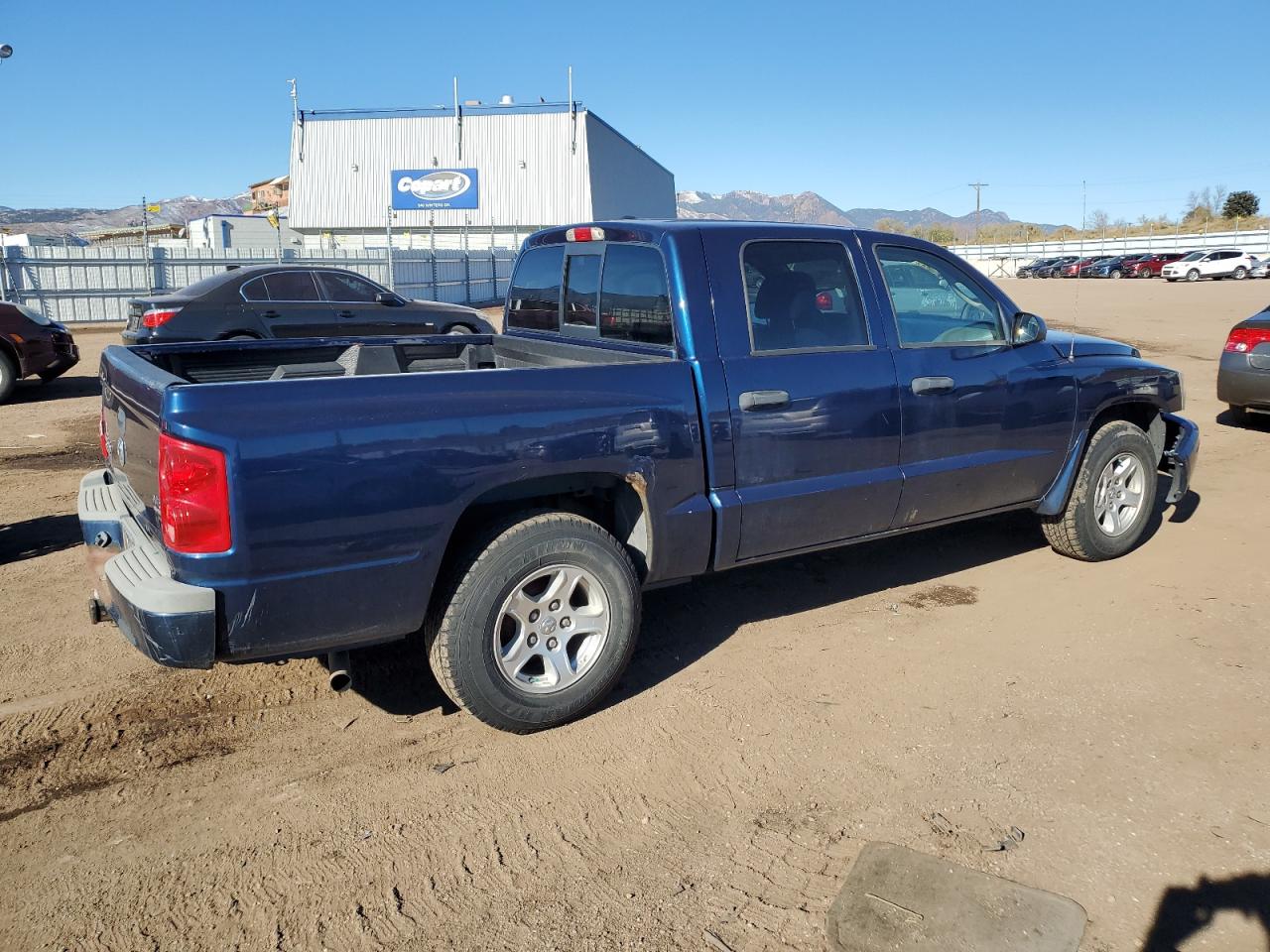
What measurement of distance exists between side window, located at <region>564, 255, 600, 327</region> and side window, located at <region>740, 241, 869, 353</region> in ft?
2.60

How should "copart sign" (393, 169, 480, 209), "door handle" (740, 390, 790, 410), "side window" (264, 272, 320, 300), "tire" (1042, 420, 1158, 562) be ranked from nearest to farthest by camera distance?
"door handle" (740, 390, 790, 410)
"tire" (1042, 420, 1158, 562)
"side window" (264, 272, 320, 300)
"copart sign" (393, 169, 480, 209)

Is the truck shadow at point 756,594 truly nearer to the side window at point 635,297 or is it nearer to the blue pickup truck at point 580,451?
the blue pickup truck at point 580,451

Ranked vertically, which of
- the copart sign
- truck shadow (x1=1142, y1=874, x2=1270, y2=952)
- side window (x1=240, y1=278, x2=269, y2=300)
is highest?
the copart sign

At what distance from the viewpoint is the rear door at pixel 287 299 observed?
1381 centimetres

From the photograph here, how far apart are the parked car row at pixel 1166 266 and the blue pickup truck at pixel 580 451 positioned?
32170 mm

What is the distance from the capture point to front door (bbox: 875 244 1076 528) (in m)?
4.61

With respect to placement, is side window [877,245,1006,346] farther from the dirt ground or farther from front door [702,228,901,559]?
the dirt ground

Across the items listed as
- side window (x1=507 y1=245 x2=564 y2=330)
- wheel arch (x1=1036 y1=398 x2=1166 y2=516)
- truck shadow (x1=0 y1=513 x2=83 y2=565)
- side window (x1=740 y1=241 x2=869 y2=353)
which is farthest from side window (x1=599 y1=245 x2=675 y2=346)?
truck shadow (x1=0 y1=513 x2=83 y2=565)

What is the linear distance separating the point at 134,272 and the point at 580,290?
23504 mm

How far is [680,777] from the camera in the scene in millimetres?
3465

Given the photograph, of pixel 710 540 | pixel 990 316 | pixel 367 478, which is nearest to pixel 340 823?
pixel 367 478

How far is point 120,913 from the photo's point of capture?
275cm

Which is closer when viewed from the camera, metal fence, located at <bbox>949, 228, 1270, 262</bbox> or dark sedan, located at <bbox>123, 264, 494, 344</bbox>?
dark sedan, located at <bbox>123, 264, 494, 344</bbox>

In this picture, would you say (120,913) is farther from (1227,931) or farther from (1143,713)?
(1143,713)
